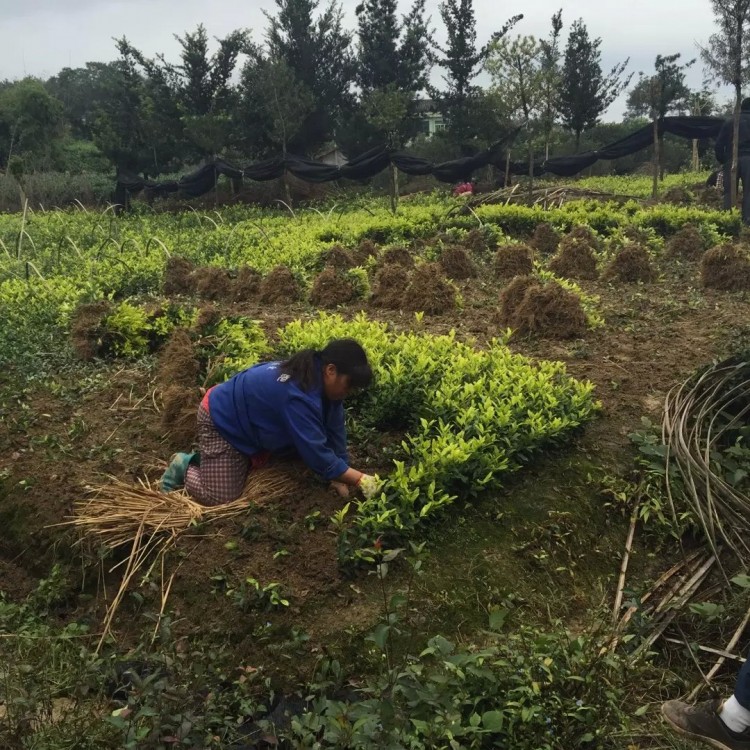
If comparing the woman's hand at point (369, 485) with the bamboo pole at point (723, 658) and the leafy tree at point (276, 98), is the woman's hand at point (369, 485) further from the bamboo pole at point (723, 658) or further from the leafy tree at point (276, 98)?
the leafy tree at point (276, 98)

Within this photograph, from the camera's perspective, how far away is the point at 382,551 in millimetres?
2967

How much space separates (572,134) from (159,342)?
2724cm

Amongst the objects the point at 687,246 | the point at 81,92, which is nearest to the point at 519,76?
the point at 687,246

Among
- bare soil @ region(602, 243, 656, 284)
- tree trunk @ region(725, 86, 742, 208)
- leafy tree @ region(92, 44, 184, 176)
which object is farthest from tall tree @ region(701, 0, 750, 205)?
leafy tree @ region(92, 44, 184, 176)

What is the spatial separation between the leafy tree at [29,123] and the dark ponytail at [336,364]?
85.4 feet

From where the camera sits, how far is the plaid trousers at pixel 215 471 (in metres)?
3.49

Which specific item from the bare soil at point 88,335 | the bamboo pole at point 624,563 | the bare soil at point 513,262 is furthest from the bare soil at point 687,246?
the bare soil at point 88,335

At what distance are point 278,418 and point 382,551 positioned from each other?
2.83ft

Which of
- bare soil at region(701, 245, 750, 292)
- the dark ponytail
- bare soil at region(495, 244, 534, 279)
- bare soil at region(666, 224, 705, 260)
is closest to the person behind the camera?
the dark ponytail

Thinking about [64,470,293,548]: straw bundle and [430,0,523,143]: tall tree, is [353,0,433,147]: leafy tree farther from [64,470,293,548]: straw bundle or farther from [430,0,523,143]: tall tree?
[64,470,293,548]: straw bundle

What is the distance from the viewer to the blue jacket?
3.18 m

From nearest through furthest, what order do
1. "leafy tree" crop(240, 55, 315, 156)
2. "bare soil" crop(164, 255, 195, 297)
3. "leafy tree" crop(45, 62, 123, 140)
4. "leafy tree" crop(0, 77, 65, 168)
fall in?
"bare soil" crop(164, 255, 195, 297), "leafy tree" crop(240, 55, 315, 156), "leafy tree" crop(0, 77, 65, 168), "leafy tree" crop(45, 62, 123, 140)

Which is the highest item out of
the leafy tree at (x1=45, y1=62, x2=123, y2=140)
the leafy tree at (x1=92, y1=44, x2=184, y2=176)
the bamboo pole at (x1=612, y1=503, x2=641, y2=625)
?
the leafy tree at (x1=45, y1=62, x2=123, y2=140)

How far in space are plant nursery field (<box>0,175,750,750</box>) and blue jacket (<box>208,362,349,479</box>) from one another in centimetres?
20
